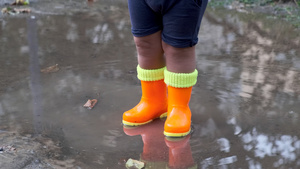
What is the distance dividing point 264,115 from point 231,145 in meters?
0.38

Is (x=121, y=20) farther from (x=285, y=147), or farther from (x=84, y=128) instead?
(x=285, y=147)

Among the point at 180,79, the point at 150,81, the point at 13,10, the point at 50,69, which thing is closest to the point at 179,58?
the point at 180,79

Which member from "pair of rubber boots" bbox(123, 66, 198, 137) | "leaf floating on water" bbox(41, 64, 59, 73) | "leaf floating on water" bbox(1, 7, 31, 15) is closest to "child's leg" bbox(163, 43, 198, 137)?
"pair of rubber boots" bbox(123, 66, 198, 137)

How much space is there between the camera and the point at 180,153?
5.29ft

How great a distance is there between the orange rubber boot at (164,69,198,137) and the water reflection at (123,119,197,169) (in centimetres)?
4

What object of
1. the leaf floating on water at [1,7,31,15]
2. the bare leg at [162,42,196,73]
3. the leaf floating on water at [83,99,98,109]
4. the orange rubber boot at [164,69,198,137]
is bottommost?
the leaf floating on water at [1,7,31,15]

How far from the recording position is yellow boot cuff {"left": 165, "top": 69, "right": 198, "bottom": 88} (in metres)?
1.73

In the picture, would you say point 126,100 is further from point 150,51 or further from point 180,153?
point 180,153


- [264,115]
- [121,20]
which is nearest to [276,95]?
[264,115]

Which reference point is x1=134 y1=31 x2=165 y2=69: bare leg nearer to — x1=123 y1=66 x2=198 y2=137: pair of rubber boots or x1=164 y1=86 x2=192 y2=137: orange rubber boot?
x1=123 y1=66 x2=198 y2=137: pair of rubber boots

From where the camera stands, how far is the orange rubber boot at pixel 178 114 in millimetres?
1741

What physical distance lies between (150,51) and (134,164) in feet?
1.85

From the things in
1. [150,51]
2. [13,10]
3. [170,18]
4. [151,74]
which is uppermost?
[170,18]

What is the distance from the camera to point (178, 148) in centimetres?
166
